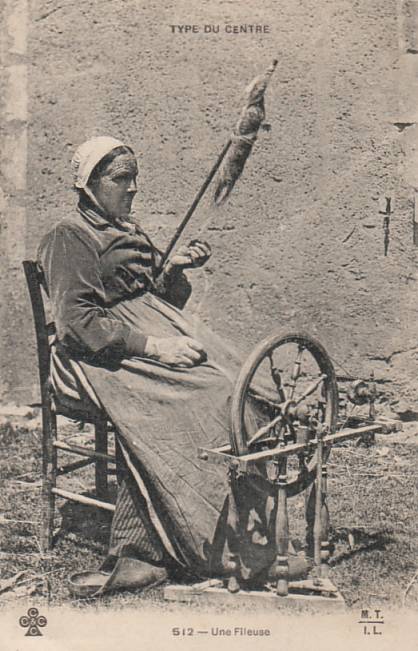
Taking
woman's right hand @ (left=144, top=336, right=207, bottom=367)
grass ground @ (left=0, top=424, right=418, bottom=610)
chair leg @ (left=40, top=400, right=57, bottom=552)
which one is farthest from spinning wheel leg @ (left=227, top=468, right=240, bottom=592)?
chair leg @ (left=40, top=400, right=57, bottom=552)

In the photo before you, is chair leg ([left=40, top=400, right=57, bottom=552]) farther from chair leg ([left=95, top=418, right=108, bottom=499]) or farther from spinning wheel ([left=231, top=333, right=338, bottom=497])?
spinning wheel ([left=231, top=333, right=338, bottom=497])

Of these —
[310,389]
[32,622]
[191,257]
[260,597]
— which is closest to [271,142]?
[191,257]

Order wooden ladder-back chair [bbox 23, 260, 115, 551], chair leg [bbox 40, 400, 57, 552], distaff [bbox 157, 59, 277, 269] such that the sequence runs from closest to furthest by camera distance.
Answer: wooden ladder-back chair [bbox 23, 260, 115, 551]
chair leg [bbox 40, 400, 57, 552]
distaff [bbox 157, 59, 277, 269]

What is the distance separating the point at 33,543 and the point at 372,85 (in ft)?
9.31

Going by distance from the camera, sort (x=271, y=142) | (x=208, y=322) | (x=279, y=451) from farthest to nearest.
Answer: (x=208, y=322) → (x=271, y=142) → (x=279, y=451)

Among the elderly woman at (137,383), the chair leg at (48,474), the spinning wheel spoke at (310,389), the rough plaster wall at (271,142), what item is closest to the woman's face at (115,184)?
the elderly woman at (137,383)

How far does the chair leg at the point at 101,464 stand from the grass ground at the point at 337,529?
118 mm

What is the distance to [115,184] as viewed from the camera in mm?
4203

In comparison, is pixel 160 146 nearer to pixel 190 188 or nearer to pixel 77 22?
pixel 190 188

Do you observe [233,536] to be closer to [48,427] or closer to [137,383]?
[137,383]

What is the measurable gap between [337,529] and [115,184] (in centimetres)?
179

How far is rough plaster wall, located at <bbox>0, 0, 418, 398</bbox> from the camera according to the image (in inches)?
206

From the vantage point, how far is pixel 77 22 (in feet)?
17.5

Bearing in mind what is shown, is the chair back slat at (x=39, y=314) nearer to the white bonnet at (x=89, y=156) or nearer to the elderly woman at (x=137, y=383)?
the elderly woman at (x=137, y=383)
